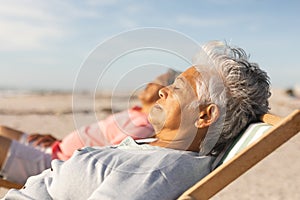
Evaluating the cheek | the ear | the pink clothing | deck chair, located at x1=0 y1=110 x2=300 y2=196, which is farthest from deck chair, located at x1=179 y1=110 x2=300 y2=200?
the pink clothing

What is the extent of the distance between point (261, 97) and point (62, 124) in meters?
9.65

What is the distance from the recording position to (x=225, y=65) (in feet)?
8.63

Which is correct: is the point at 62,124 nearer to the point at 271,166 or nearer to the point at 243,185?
the point at 271,166

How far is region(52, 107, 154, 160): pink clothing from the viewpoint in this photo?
4836mm

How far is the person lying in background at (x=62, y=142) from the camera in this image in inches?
174

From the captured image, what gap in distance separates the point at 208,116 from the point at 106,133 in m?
2.67

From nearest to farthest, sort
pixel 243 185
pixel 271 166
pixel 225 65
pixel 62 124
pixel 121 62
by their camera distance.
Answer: pixel 225 65 < pixel 121 62 < pixel 243 185 < pixel 271 166 < pixel 62 124

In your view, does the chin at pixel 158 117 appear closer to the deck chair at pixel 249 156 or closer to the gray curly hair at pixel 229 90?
the gray curly hair at pixel 229 90

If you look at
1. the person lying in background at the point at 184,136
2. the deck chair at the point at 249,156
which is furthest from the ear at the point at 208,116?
the deck chair at the point at 249,156

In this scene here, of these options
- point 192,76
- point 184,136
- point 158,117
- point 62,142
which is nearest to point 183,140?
→ point 184,136

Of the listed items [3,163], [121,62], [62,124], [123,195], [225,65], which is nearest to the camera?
[123,195]

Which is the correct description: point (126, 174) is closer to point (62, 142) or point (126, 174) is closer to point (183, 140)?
point (183, 140)

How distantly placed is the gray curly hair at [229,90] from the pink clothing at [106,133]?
2.02 meters

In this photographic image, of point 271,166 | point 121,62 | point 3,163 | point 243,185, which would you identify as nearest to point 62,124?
point 271,166
